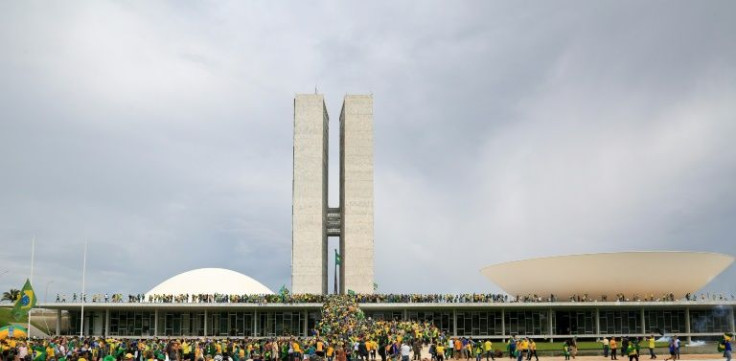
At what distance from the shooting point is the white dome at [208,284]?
67.8m

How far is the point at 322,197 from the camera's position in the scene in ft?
239

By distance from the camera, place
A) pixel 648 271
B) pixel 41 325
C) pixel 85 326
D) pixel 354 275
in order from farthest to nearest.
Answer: pixel 354 275, pixel 41 325, pixel 85 326, pixel 648 271

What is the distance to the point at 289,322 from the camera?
193ft

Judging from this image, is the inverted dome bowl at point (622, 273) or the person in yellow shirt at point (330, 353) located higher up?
the inverted dome bowl at point (622, 273)

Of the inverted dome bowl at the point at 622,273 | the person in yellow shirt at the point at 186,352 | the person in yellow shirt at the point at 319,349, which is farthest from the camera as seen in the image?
the inverted dome bowl at the point at 622,273

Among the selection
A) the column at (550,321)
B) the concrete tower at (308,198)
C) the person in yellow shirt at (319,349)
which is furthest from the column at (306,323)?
the person in yellow shirt at (319,349)

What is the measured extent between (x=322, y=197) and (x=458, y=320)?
19745 mm

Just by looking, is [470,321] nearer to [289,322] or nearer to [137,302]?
[289,322]

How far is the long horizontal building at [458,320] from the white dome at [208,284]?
8242 mm

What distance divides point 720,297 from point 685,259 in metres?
5.93

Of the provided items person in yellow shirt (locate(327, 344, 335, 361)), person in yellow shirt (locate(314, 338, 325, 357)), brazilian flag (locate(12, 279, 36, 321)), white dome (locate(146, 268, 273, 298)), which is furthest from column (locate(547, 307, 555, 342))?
brazilian flag (locate(12, 279, 36, 321))

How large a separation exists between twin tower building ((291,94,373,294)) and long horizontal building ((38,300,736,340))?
451 inches

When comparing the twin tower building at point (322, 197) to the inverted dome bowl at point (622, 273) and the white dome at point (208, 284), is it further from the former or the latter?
the inverted dome bowl at point (622, 273)

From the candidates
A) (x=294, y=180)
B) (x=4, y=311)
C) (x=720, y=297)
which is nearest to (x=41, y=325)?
(x=4, y=311)
